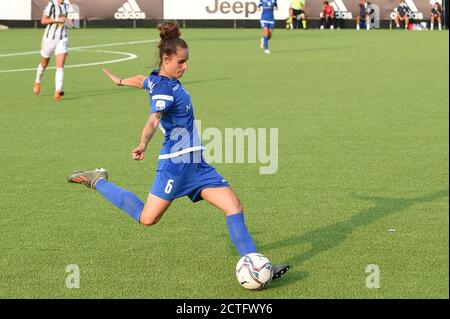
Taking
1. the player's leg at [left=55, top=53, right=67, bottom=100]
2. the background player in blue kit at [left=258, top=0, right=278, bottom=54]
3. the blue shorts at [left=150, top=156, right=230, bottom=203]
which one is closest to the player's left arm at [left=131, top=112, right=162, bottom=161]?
the blue shorts at [left=150, top=156, right=230, bottom=203]

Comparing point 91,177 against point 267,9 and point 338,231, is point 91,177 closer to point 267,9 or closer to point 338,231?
point 338,231

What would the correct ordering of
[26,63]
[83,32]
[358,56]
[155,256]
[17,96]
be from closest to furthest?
[155,256] < [17,96] < [26,63] < [358,56] < [83,32]

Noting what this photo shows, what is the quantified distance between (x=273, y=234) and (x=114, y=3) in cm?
4605

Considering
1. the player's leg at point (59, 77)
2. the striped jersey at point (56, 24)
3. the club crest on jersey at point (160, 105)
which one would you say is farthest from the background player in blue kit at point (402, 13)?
the club crest on jersey at point (160, 105)

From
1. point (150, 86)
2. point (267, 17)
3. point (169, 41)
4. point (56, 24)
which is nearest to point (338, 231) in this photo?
point (150, 86)

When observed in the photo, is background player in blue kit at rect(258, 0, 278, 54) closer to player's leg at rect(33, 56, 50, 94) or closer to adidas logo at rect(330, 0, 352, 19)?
player's leg at rect(33, 56, 50, 94)

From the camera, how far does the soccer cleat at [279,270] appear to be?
7.33 m

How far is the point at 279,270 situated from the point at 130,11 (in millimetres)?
47671

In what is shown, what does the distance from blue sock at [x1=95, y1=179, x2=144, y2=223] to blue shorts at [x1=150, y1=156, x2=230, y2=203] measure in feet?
1.53
